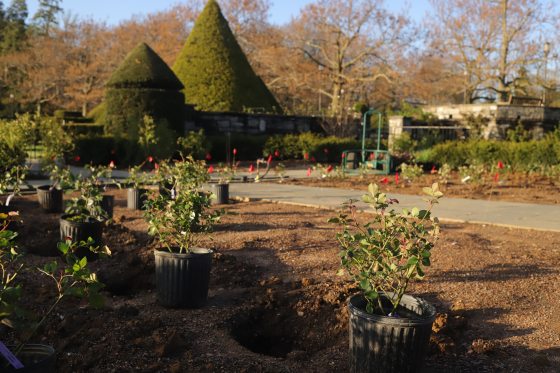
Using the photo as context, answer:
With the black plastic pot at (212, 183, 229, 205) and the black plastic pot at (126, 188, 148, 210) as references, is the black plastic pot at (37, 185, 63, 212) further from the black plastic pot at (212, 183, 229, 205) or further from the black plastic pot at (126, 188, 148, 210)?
the black plastic pot at (212, 183, 229, 205)

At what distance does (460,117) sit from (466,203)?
1156 cm

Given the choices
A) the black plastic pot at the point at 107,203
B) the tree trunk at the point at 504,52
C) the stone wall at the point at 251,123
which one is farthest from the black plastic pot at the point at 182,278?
the tree trunk at the point at 504,52

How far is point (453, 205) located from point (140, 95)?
1183 cm

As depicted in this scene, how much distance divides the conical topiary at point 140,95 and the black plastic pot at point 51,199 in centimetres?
953

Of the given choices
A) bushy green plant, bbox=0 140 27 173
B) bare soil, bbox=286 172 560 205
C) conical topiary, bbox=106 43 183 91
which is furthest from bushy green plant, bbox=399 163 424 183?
conical topiary, bbox=106 43 183 91

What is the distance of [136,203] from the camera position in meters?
8.54

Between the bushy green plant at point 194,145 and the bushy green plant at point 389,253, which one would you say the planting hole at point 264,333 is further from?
the bushy green plant at point 194,145

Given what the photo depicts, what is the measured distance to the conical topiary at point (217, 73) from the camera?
23531 mm

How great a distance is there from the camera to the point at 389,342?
2.87 metres

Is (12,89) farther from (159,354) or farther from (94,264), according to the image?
(159,354)

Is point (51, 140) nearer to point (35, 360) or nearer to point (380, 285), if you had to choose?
point (35, 360)

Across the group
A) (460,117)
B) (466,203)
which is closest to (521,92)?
(460,117)

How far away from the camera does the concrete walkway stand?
7.84m

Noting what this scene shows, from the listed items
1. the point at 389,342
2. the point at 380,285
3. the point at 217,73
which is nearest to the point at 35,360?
the point at 389,342
